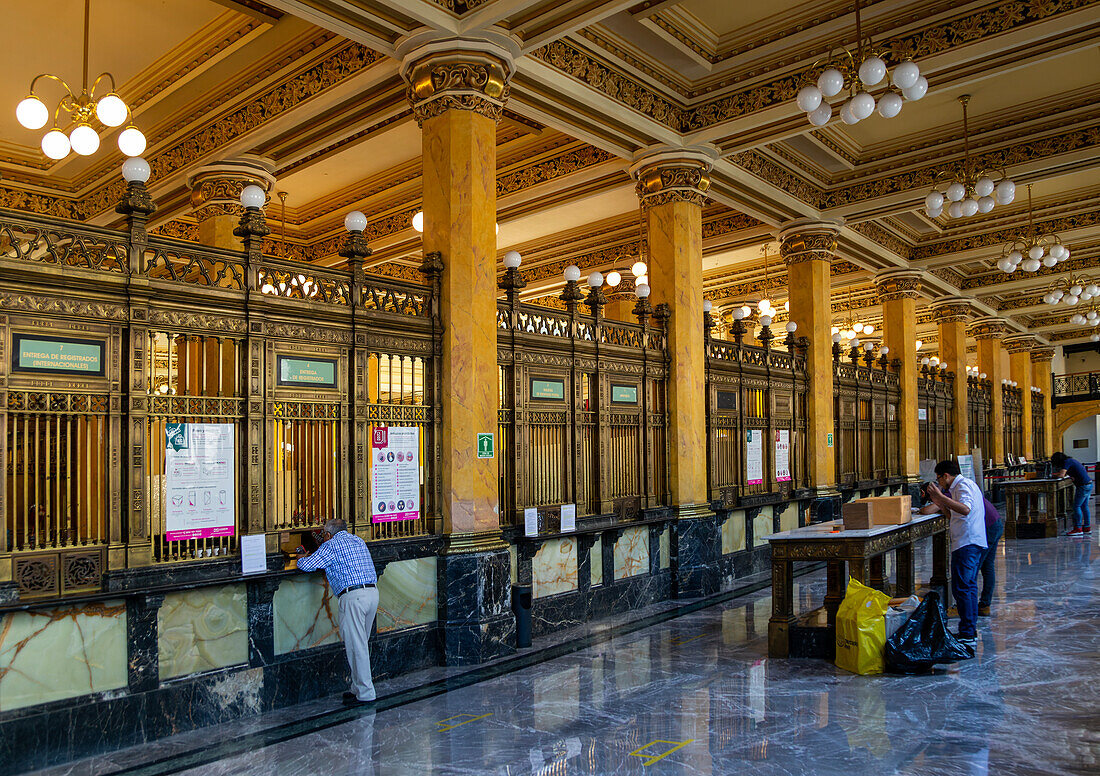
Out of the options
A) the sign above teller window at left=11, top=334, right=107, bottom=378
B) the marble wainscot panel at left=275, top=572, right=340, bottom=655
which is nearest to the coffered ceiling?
the sign above teller window at left=11, top=334, right=107, bottom=378

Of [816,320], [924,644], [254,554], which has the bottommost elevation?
[924,644]

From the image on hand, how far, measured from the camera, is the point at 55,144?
7160mm

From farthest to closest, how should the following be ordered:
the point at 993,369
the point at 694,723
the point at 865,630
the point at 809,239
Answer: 1. the point at 993,369
2. the point at 809,239
3. the point at 865,630
4. the point at 694,723

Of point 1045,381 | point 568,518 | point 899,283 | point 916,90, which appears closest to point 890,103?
point 916,90

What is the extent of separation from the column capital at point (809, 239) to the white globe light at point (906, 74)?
21.4 feet

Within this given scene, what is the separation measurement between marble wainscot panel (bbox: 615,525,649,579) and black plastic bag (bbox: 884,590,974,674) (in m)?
3.25

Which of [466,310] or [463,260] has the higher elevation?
[463,260]

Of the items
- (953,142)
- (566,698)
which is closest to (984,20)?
(953,142)

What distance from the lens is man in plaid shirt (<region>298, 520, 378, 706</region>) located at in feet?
18.7

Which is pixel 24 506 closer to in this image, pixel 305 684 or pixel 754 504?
pixel 305 684

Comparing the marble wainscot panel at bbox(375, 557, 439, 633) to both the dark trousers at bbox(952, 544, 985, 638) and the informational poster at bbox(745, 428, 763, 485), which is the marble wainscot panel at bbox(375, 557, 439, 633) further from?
the informational poster at bbox(745, 428, 763, 485)

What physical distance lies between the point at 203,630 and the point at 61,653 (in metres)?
0.86

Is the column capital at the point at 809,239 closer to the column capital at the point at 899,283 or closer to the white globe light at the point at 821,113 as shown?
the column capital at the point at 899,283

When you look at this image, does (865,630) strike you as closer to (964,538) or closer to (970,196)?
(964,538)
